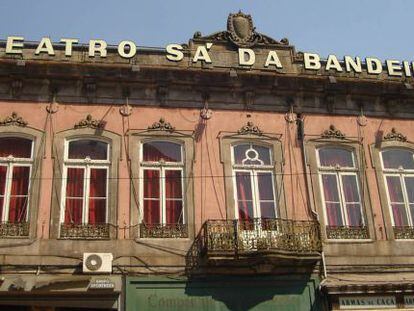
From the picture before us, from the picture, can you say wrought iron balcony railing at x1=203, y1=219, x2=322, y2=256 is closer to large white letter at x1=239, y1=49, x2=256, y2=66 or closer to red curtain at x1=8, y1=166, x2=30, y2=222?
red curtain at x1=8, y1=166, x2=30, y2=222

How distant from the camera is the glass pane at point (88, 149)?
14.2 metres

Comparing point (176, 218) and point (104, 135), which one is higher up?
point (104, 135)

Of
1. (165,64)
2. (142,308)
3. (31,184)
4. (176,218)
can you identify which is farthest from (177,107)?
(142,308)

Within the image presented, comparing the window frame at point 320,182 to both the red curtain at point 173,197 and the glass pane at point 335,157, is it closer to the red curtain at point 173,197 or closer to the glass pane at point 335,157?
the glass pane at point 335,157

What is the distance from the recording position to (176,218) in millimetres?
13867

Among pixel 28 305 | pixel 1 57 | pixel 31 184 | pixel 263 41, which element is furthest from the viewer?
pixel 263 41

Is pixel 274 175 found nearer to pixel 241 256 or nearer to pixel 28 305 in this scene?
pixel 241 256

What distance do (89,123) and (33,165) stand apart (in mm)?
1688

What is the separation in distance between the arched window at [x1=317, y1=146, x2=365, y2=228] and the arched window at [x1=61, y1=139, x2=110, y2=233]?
5532 mm

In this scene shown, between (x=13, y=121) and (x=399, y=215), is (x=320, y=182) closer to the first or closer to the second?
(x=399, y=215)

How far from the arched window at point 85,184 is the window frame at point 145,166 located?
64 cm

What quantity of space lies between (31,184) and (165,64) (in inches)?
185

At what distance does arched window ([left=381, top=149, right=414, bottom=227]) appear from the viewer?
15.0 m

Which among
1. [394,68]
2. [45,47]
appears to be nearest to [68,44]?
[45,47]
